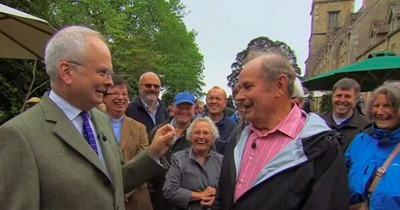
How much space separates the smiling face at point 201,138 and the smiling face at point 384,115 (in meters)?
1.75

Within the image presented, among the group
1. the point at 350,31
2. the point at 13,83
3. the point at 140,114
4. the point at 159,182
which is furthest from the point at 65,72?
the point at 350,31

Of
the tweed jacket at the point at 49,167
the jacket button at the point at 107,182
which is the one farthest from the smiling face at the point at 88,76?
the jacket button at the point at 107,182

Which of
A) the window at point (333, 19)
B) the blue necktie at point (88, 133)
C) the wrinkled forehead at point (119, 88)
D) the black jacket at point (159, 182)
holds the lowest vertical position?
the black jacket at point (159, 182)

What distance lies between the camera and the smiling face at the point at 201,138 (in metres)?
4.05

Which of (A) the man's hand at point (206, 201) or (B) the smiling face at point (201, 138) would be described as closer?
(A) the man's hand at point (206, 201)

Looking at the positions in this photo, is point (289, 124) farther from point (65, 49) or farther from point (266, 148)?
point (65, 49)

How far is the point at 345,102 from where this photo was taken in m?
4.51

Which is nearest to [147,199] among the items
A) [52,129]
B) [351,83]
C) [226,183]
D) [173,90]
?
[226,183]

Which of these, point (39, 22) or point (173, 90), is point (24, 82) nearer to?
point (39, 22)

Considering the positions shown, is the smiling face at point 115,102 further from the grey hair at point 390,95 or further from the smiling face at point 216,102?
the grey hair at point 390,95

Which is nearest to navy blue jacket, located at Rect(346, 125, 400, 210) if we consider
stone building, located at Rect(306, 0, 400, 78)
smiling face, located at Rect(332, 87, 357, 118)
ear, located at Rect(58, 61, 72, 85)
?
smiling face, located at Rect(332, 87, 357, 118)

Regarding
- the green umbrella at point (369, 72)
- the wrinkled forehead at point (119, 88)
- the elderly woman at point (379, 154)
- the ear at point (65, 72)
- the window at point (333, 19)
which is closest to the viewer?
the ear at point (65, 72)

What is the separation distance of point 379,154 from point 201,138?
1874 mm

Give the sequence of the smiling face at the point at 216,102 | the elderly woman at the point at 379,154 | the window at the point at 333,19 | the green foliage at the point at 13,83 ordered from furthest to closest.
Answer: the window at the point at 333,19
the green foliage at the point at 13,83
the smiling face at the point at 216,102
the elderly woman at the point at 379,154
